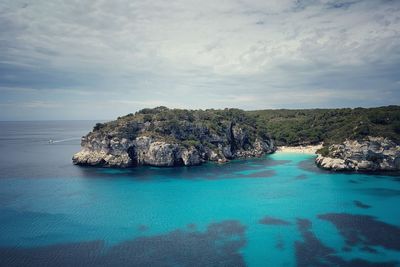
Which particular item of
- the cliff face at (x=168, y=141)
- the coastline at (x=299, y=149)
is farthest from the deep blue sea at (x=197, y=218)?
the coastline at (x=299, y=149)

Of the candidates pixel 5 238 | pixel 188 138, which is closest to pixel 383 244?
pixel 5 238

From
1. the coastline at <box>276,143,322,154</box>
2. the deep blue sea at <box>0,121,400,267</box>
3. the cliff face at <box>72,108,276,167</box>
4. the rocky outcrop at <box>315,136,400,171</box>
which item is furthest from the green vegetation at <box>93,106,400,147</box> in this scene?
the deep blue sea at <box>0,121,400,267</box>

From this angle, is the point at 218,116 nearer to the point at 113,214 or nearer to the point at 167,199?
the point at 167,199

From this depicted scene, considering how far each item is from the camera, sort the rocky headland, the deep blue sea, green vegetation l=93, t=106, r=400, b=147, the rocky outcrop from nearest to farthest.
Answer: the deep blue sea → the rocky outcrop → the rocky headland → green vegetation l=93, t=106, r=400, b=147

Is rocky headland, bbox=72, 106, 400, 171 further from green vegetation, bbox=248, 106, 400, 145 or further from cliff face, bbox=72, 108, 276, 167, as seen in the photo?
green vegetation, bbox=248, 106, 400, 145

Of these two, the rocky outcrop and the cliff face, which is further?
the cliff face

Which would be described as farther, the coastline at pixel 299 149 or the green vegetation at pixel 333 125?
the coastline at pixel 299 149

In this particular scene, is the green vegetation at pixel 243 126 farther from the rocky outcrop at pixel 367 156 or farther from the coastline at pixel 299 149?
the coastline at pixel 299 149
